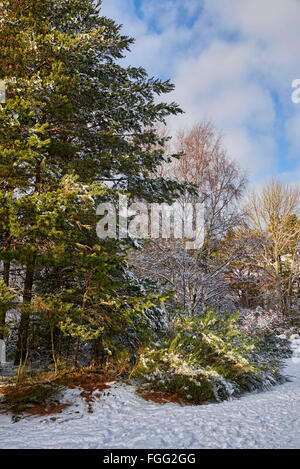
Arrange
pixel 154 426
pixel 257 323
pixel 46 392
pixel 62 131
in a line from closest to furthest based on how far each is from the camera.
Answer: pixel 154 426 < pixel 46 392 < pixel 62 131 < pixel 257 323

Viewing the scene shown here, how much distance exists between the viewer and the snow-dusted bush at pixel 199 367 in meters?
5.14

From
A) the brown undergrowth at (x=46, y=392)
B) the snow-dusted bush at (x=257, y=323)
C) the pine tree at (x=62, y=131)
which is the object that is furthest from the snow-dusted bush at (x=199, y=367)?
the snow-dusted bush at (x=257, y=323)

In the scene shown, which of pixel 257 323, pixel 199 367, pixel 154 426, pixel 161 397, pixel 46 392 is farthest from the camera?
pixel 257 323

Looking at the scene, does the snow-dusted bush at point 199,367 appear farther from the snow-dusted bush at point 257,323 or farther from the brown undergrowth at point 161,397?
the snow-dusted bush at point 257,323

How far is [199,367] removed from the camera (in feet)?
18.2

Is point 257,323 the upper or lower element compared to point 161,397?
lower

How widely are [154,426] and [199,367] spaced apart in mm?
2151

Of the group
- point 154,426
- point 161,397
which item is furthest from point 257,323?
point 154,426

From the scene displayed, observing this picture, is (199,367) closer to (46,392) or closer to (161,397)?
(161,397)

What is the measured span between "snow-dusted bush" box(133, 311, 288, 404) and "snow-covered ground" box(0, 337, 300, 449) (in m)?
0.48

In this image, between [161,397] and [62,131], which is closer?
[161,397]

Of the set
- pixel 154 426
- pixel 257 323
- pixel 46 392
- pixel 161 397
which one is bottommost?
pixel 257 323

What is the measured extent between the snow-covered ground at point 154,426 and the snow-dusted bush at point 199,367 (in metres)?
0.48
